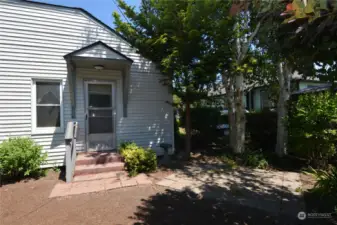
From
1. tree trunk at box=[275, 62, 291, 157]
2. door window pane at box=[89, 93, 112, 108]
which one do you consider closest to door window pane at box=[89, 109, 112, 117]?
door window pane at box=[89, 93, 112, 108]

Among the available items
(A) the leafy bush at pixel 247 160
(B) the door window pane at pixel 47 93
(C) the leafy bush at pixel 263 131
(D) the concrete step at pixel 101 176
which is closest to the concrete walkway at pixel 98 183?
(D) the concrete step at pixel 101 176

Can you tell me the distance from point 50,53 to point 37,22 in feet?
2.85

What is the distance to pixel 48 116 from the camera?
17.7 feet

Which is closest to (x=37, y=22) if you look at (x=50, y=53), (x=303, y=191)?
(x=50, y=53)

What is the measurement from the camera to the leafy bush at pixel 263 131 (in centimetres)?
793

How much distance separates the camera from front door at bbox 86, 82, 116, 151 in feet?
19.1

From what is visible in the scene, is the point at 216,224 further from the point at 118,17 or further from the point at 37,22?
the point at 37,22

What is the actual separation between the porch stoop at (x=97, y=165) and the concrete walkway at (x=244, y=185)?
1289 mm

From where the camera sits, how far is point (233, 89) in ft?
23.5

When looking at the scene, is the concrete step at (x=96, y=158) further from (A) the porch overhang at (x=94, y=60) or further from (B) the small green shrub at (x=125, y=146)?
(A) the porch overhang at (x=94, y=60)

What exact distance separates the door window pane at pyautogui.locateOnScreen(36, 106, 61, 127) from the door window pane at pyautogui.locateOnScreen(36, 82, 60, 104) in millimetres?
167

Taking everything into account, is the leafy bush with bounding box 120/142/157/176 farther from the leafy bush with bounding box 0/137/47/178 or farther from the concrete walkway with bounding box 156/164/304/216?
the leafy bush with bounding box 0/137/47/178

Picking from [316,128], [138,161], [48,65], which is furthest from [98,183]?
[316,128]

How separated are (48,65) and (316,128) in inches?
293
